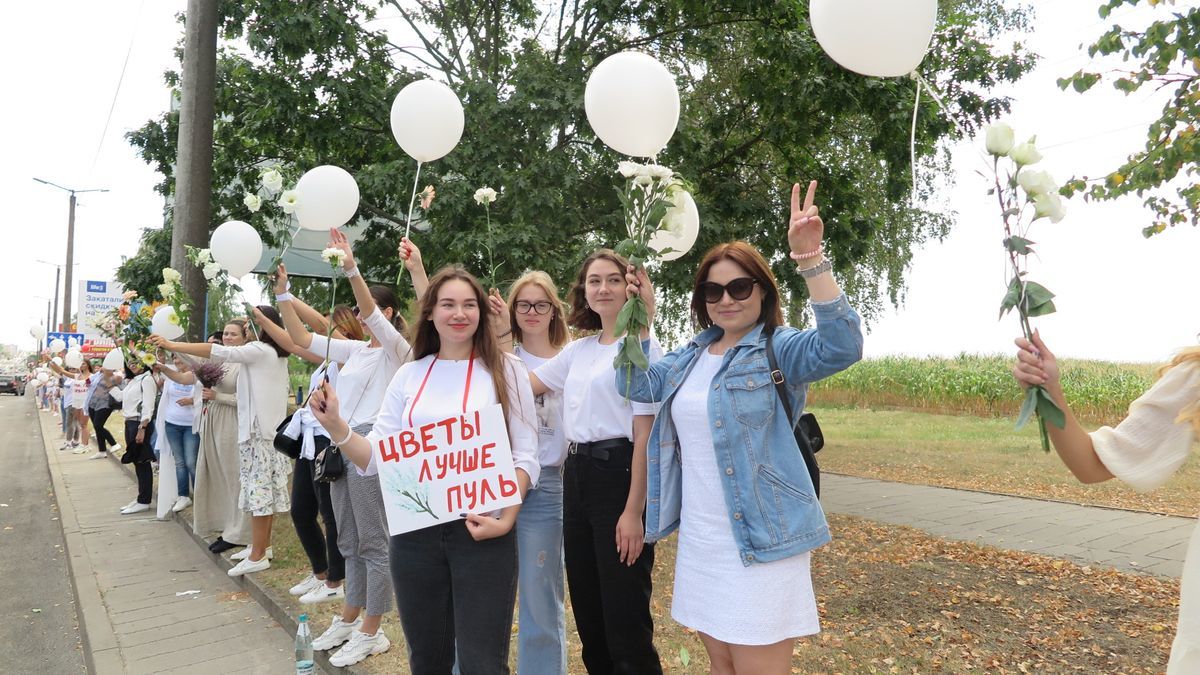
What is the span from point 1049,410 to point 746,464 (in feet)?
2.84

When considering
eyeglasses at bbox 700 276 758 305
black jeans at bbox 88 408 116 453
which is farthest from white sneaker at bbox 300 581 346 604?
black jeans at bbox 88 408 116 453

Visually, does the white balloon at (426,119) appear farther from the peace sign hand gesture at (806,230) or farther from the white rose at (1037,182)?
the white rose at (1037,182)

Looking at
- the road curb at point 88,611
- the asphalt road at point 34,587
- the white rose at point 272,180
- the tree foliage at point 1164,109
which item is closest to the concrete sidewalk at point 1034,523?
the tree foliage at point 1164,109

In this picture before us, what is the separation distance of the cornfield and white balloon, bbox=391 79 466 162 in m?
19.1

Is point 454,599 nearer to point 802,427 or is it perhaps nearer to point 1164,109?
point 802,427

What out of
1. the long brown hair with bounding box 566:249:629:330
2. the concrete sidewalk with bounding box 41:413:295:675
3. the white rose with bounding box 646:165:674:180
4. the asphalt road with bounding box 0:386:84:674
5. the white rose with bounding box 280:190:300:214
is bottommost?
the asphalt road with bounding box 0:386:84:674

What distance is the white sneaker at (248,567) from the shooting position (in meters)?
6.13

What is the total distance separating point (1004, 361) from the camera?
84.9 ft

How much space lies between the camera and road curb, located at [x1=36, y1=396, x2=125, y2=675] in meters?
4.73

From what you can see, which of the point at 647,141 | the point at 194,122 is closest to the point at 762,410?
the point at 647,141

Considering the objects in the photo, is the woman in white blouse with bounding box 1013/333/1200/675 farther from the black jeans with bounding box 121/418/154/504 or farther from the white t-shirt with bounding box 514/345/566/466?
the black jeans with bounding box 121/418/154/504

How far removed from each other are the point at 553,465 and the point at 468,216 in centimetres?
512

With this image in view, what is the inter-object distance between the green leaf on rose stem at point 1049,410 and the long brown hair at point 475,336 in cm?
178

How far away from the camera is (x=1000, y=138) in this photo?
193cm
